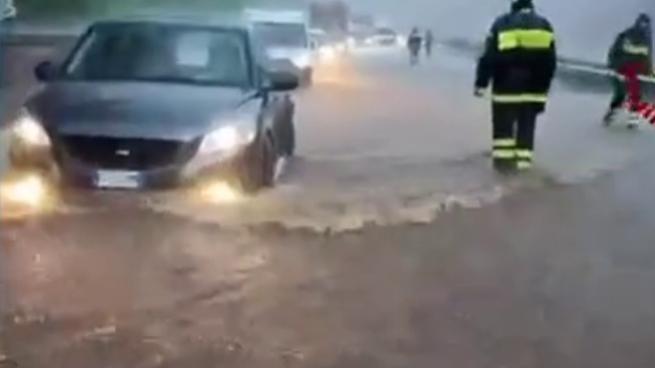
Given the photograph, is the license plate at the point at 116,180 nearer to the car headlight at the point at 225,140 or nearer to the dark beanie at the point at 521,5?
the car headlight at the point at 225,140

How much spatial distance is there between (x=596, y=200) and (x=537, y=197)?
0.93ft

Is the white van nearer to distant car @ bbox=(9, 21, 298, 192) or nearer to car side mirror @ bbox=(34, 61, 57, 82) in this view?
distant car @ bbox=(9, 21, 298, 192)

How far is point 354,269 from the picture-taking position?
6344 millimetres

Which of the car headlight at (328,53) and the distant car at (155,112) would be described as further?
the car headlight at (328,53)

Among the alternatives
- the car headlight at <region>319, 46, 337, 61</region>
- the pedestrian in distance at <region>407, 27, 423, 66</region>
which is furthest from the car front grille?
the car headlight at <region>319, 46, 337, 61</region>

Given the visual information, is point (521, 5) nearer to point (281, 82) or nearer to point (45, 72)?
point (281, 82)

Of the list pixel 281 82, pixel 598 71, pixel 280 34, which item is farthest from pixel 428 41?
pixel 598 71

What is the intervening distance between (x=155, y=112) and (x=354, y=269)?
1.36m

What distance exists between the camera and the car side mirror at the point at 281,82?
26.1 ft

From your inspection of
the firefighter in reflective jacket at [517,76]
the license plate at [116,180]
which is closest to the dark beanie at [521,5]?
the firefighter in reflective jacket at [517,76]

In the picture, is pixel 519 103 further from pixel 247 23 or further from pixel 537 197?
pixel 247 23

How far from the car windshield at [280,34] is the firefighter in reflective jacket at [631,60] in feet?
7.32

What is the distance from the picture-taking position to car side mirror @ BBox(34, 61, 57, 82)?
768 centimetres

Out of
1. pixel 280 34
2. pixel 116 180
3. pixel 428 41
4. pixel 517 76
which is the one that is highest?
pixel 116 180
